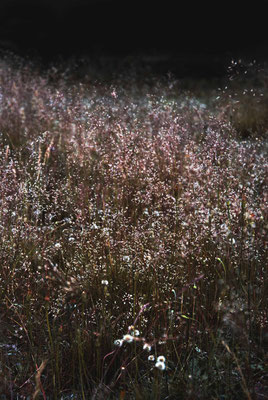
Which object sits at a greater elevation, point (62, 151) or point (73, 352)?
point (62, 151)

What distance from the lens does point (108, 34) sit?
1169cm

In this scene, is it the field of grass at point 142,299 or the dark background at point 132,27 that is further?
the dark background at point 132,27

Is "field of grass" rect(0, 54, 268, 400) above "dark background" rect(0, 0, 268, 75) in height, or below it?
below

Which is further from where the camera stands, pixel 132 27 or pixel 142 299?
pixel 132 27

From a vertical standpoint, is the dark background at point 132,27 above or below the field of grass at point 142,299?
above

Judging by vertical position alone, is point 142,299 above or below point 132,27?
below

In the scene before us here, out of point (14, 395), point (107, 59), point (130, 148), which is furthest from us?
point (107, 59)

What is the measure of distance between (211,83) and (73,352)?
7898mm

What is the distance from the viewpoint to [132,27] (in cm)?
1166

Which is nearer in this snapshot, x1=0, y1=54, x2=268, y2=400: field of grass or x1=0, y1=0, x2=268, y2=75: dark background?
x1=0, y1=54, x2=268, y2=400: field of grass

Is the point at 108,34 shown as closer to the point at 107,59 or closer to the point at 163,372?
the point at 107,59

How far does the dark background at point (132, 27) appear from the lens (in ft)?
35.2

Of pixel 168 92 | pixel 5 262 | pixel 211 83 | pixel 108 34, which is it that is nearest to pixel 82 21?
pixel 108 34

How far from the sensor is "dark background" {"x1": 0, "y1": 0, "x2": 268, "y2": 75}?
35.2 ft
